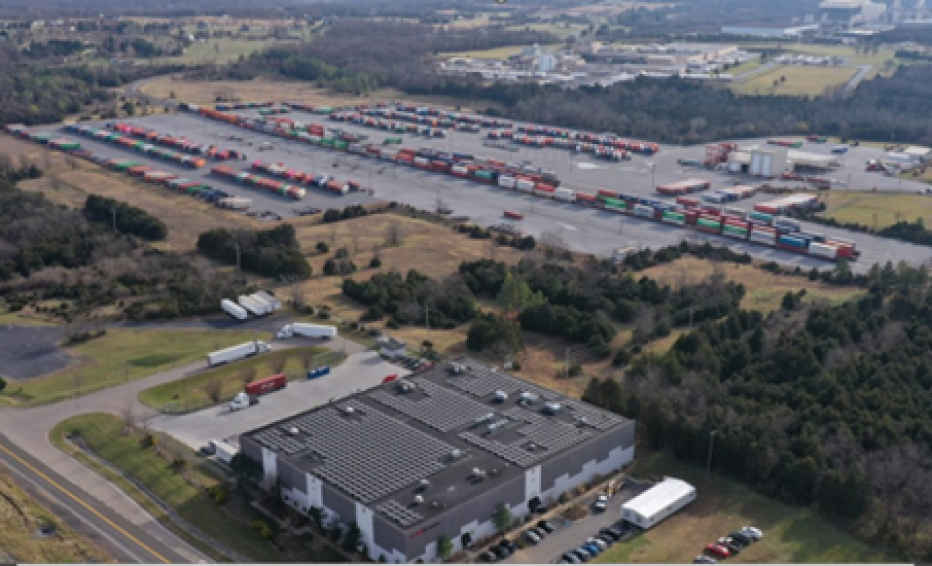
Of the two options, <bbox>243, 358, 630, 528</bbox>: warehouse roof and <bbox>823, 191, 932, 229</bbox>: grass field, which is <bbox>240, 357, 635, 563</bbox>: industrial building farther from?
<bbox>823, 191, 932, 229</bbox>: grass field

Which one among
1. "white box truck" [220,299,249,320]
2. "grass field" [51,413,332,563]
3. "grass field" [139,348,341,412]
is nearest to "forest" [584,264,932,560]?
"grass field" [139,348,341,412]

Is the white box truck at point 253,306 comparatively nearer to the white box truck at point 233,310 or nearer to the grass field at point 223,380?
the white box truck at point 233,310

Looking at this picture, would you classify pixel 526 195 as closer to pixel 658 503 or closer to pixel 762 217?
pixel 762 217

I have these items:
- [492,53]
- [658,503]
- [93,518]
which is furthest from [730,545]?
[492,53]

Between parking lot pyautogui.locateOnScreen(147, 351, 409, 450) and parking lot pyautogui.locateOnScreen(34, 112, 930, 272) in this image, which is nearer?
parking lot pyautogui.locateOnScreen(147, 351, 409, 450)

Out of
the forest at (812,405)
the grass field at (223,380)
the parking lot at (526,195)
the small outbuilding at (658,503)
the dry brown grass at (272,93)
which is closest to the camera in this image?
the small outbuilding at (658,503)

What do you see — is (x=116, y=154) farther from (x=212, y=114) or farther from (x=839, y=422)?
(x=839, y=422)

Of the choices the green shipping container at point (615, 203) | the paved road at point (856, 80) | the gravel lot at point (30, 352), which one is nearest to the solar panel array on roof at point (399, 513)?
the gravel lot at point (30, 352)
